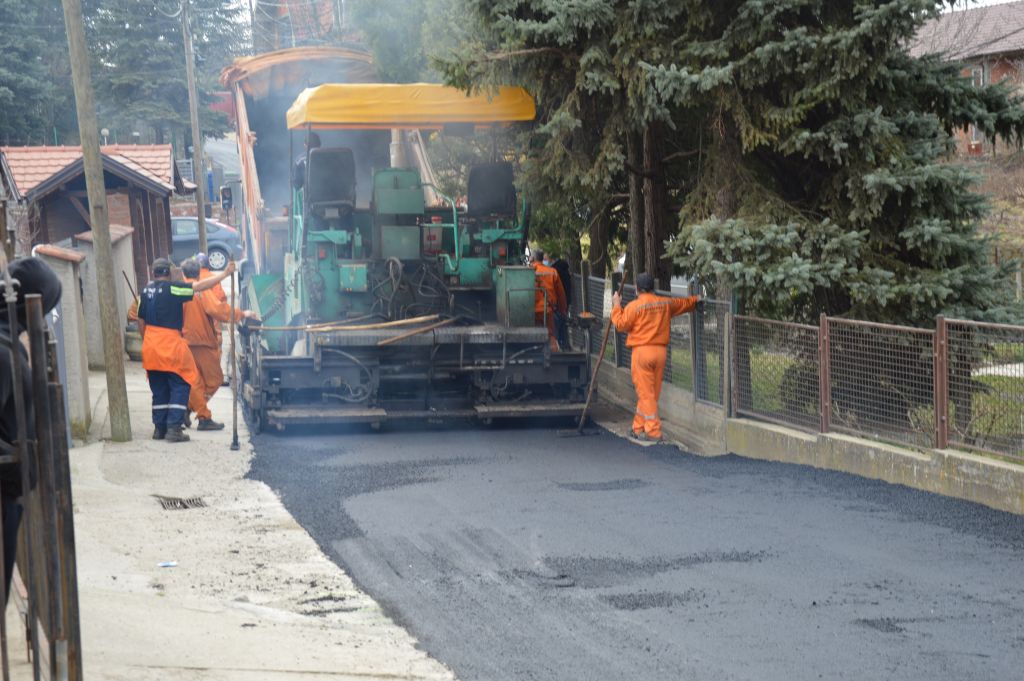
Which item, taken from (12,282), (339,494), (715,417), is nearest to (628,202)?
(715,417)

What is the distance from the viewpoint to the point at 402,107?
13164mm

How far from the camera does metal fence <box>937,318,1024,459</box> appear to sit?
8781 millimetres

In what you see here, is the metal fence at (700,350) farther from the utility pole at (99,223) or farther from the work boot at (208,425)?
the utility pole at (99,223)

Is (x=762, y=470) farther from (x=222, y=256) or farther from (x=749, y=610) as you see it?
(x=222, y=256)

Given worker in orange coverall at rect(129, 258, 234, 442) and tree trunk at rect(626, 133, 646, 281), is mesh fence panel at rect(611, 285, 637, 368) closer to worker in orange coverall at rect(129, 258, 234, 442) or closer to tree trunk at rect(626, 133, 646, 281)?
tree trunk at rect(626, 133, 646, 281)

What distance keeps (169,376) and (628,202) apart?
6400 mm

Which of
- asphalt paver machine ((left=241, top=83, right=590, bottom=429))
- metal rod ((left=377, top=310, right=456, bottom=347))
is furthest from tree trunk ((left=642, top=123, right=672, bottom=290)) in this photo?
metal rod ((left=377, top=310, right=456, bottom=347))

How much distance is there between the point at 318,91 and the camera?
13.0 meters

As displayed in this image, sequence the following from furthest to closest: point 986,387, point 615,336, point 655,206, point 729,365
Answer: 1. point 615,336
2. point 655,206
3. point 729,365
4. point 986,387

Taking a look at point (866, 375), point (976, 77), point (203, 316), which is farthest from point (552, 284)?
point (866, 375)

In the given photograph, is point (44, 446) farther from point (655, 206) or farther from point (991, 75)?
point (991, 75)

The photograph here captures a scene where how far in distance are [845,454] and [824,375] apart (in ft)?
2.47

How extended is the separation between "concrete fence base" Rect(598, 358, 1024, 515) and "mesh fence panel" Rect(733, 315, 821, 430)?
15 centimetres

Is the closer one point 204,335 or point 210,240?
point 204,335
